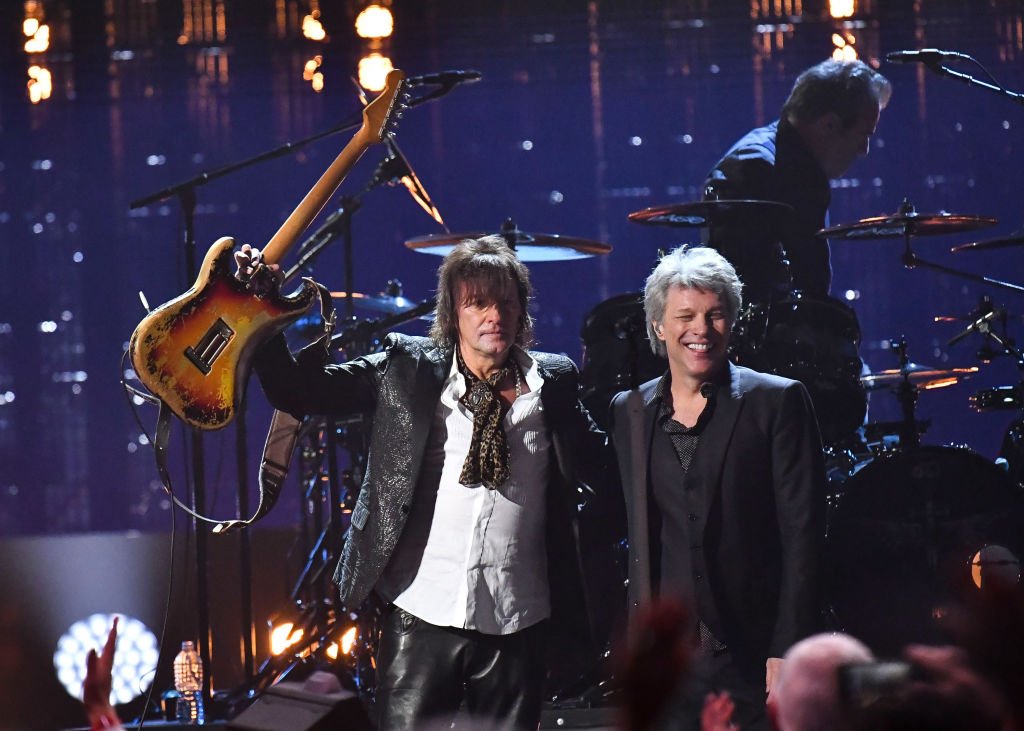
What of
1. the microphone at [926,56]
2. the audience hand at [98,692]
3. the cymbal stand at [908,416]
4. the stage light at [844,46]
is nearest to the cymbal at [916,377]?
the cymbal stand at [908,416]

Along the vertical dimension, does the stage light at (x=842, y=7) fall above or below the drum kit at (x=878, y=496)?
above

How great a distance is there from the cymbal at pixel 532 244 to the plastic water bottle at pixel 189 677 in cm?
220

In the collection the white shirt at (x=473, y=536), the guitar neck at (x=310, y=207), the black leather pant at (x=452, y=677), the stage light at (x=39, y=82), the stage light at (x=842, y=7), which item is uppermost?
the stage light at (x=842, y=7)

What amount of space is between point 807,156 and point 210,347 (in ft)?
12.5

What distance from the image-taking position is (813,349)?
5.37 metres

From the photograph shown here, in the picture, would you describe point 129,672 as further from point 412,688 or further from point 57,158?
point 412,688

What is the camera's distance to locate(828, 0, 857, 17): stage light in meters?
7.66

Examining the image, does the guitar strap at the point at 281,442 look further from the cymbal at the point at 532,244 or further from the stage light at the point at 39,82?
the stage light at the point at 39,82

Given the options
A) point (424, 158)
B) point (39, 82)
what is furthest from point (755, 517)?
point (39, 82)

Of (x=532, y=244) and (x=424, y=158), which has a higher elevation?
(x=424, y=158)

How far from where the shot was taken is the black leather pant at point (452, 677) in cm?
311

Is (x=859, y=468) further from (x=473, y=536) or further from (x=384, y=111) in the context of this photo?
(x=384, y=111)

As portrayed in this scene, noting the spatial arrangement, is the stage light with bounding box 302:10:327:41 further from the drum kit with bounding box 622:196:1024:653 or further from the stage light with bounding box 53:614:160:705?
the stage light with bounding box 53:614:160:705

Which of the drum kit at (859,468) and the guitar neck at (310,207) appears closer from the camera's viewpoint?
the guitar neck at (310,207)
